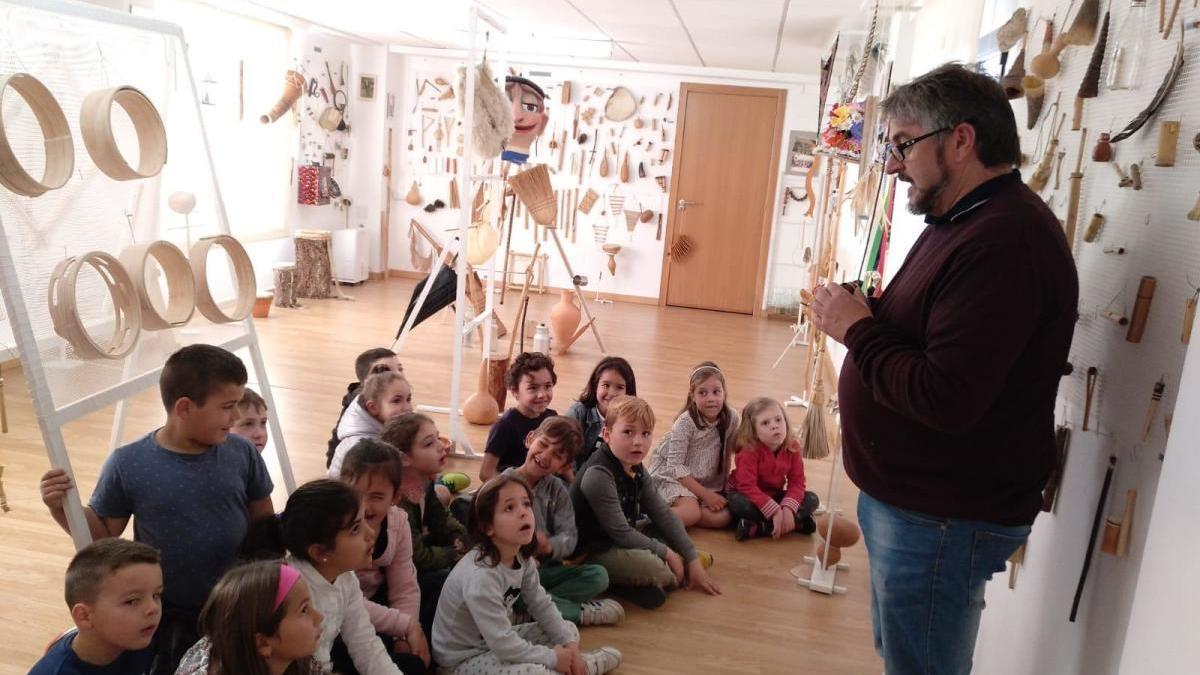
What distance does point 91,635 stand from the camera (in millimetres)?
1793

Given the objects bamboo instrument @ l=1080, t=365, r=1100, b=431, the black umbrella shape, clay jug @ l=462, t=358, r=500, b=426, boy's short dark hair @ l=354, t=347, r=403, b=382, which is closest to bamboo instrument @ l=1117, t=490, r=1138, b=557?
bamboo instrument @ l=1080, t=365, r=1100, b=431

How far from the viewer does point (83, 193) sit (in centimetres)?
251

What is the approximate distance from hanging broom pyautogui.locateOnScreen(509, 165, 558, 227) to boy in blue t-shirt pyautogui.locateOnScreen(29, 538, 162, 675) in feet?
11.4

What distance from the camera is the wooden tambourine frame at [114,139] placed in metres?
2.47

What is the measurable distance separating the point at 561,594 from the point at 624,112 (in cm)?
734

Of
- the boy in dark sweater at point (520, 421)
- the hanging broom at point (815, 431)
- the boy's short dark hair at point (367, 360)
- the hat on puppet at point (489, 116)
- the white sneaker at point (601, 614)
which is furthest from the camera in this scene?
the hat on puppet at point (489, 116)

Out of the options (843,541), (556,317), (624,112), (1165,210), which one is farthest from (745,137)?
(1165,210)

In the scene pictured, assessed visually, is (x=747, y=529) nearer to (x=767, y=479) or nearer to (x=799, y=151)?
(x=767, y=479)

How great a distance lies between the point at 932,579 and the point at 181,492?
5.57ft

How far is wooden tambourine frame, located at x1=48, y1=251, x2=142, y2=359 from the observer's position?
2.33 metres

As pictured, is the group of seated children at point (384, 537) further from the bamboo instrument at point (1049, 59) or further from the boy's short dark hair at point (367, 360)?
the bamboo instrument at point (1049, 59)

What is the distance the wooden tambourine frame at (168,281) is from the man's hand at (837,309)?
6.31 feet

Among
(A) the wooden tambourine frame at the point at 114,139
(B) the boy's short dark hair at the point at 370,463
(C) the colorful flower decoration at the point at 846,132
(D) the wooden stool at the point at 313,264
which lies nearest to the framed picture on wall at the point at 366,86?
Result: (D) the wooden stool at the point at 313,264

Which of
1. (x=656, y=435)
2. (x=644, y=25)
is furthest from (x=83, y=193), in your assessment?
(x=644, y=25)
